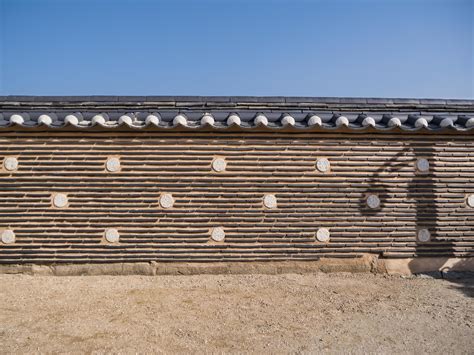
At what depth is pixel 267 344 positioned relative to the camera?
3.63 m

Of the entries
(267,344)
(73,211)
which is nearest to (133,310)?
(267,344)

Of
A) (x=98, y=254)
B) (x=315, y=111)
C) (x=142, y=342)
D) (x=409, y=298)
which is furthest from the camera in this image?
(x=315, y=111)

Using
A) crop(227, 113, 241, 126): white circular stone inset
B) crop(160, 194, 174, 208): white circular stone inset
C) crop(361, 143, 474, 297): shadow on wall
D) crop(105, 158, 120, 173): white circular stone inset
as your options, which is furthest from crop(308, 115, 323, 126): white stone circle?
crop(105, 158, 120, 173): white circular stone inset

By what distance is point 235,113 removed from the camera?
611 cm

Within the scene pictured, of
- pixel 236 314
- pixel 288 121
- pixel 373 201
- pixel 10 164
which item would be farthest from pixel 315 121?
pixel 10 164

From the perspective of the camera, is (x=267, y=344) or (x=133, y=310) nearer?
(x=267, y=344)

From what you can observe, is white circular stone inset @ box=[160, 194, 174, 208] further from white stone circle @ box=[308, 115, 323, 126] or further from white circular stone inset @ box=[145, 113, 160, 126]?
white stone circle @ box=[308, 115, 323, 126]

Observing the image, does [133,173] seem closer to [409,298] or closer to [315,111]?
[315,111]

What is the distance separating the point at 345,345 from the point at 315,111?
426cm

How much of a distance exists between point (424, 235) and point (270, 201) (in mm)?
2640

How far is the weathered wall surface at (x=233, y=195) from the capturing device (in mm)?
5836

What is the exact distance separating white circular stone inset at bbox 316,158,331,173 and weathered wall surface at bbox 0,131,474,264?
0.07 m

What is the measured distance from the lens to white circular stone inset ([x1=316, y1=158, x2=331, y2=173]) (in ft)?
20.0

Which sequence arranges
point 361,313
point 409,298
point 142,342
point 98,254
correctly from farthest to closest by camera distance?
point 98,254, point 409,298, point 361,313, point 142,342
